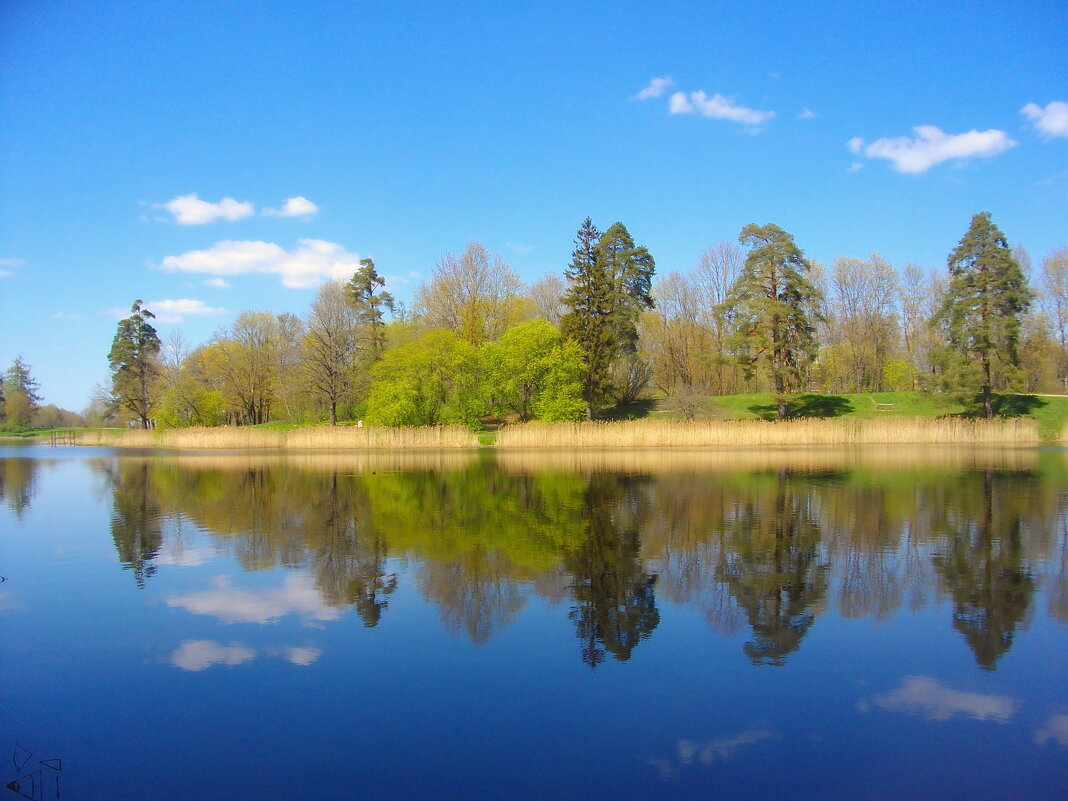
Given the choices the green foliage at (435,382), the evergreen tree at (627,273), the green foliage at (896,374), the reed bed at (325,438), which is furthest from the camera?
the green foliage at (896,374)

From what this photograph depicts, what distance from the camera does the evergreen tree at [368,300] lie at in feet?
187

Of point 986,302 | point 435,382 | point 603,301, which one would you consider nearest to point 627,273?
point 603,301

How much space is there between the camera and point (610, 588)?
366 inches

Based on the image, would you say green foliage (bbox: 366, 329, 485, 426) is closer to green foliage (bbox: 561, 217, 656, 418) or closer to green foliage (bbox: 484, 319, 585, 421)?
green foliage (bbox: 484, 319, 585, 421)

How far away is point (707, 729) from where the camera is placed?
18.1ft

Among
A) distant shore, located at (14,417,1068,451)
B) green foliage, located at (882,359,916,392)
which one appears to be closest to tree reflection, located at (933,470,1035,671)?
distant shore, located at (14,417,1068,451)

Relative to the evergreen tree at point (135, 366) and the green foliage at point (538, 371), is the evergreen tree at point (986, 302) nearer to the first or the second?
the green foliage at point (538, 371)

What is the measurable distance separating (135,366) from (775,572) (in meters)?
65.4

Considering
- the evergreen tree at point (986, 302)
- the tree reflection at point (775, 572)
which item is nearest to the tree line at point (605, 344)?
the evergreen tree at point (986, 302)

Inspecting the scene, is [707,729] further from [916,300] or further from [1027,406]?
[916,300]

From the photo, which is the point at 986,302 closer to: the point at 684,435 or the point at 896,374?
the point at 896,374

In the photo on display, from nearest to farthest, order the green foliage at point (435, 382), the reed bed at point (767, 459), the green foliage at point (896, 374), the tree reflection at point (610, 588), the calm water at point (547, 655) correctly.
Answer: the calm water at point (547, 655), the tree reflection at point (610, 588), the reed bed at point (767, 459), the green foliage at point (435, 382), the green foliage at point (896, 374)

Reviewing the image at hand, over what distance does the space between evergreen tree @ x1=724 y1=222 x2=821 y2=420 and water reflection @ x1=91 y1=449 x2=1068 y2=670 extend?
21041 millimetres

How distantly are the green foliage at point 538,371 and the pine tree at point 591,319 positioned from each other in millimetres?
1059
